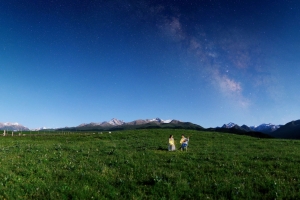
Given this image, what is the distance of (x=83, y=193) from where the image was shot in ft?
33.7

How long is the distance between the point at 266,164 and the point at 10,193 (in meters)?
16.1

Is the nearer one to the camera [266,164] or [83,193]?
[83,193]

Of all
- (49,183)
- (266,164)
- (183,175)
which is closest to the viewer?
(49,183)

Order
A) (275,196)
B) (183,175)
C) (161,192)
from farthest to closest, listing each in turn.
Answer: (183,175) → (161,192) → (275,196)

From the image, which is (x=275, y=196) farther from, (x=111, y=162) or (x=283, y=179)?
(x=111, y=162)

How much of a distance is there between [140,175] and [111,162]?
4.51m

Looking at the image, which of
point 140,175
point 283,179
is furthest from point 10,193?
point 283,179

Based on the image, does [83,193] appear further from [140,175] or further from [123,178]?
[140,175]

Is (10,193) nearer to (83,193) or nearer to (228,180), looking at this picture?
(83,193)

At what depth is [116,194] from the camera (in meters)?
10.3

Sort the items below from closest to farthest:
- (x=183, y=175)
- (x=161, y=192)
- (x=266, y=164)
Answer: (x=161, y=192), (x=183, y=175), (x=266, y=164)

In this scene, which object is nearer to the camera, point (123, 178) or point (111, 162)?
point (123, 178)

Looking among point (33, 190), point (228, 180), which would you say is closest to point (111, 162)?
point (33, 190)

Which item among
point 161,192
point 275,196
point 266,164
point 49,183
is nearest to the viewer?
point 275,196
